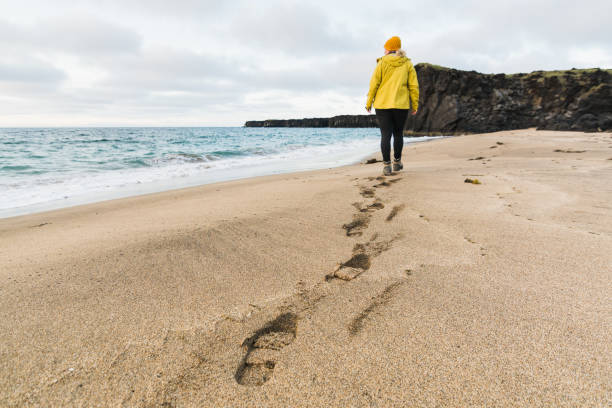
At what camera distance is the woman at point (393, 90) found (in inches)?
151

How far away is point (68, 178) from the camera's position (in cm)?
597

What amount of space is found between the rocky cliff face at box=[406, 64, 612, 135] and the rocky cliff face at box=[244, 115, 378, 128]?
139 ft

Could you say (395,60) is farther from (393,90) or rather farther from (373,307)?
(373,307)

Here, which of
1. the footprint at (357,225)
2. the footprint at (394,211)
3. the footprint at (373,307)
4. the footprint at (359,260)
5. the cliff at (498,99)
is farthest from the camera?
the cliff at (498,99)

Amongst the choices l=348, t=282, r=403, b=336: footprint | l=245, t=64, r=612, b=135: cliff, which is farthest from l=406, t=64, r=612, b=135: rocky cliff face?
l=348, t=282, r=403, b=336: footprint

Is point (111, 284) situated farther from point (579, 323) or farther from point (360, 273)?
point (579, 323)

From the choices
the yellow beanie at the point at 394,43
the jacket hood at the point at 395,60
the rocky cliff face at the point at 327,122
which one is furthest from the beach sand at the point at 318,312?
the rocky cliff face at the point at 327,122

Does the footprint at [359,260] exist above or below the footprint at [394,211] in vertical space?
below

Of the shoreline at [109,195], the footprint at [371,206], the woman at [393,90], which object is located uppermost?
the woman at [393,90]

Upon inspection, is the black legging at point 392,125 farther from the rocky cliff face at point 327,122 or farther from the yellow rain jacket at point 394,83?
the rocky cliff face at point 327,122

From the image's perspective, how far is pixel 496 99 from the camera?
2002cm

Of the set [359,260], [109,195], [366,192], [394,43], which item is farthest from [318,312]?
[109,195]

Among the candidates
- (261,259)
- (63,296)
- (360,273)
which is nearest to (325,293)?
(360,273)

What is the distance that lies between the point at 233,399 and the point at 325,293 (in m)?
0.53
